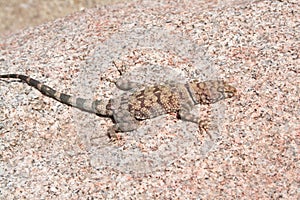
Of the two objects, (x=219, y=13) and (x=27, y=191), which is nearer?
(x=27, y=191)

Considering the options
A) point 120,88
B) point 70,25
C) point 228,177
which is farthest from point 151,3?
point 228,177

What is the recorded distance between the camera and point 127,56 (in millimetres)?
4734

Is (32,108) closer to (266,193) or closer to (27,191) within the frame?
(27,191)

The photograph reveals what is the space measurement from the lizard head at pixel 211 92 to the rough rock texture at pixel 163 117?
0.09m

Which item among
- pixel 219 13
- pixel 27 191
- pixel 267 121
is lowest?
pixel 27 191

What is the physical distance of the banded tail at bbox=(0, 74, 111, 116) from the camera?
4.23 metres

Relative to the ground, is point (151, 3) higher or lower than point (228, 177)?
higher

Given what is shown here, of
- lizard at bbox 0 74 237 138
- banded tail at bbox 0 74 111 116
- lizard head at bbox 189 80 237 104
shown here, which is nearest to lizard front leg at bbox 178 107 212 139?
lizard at bbox 0 74 237 138

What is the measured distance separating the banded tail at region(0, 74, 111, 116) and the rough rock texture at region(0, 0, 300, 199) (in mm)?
71

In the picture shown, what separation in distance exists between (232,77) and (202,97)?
39 cm

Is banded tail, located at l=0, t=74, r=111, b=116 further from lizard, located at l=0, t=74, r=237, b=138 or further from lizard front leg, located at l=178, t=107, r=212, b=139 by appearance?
lizard front leg, located at l=178, t=107, r=212, b=139

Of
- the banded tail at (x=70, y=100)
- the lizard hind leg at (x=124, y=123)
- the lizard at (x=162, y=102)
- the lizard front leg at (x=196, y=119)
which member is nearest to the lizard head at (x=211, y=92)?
the lizard at (x=162, y=102)

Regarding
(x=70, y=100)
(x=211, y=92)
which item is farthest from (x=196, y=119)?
(x=70, y=100)

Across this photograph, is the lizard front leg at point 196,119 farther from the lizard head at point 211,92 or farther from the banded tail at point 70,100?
the banded tail at point 70,100
